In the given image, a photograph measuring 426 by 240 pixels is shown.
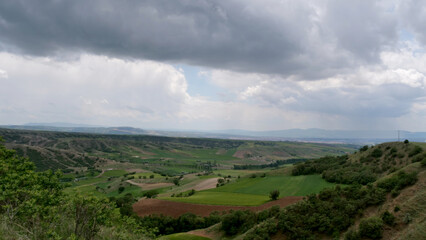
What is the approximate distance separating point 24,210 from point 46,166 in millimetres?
167721

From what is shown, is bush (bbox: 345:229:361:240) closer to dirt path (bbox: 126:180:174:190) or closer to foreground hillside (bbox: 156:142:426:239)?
foreground hillside (bbox: 156:142:426:239)

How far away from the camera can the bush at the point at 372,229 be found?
2645 cm

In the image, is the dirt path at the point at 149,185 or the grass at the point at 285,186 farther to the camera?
the dirt path at the point at 149,185

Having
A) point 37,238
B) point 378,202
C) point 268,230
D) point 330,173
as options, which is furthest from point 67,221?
point 330,173

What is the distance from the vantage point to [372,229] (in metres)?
26.8

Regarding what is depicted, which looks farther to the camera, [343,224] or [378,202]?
[378,202]

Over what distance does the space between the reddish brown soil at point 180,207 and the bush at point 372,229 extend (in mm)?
29798

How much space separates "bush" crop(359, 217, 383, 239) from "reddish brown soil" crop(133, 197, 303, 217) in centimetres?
2980

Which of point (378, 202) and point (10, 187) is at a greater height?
point (10, 187)

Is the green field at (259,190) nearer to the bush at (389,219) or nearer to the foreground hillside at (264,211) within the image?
the foreground hillside at (264,211)

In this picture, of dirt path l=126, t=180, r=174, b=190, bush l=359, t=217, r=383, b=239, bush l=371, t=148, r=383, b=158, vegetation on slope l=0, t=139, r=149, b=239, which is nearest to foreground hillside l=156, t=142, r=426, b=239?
bush l=359, t=217, r=383, b=239

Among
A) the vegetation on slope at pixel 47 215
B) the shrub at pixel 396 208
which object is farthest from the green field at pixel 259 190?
the vegetation on slope at pixel 47 215

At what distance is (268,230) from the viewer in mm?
33656

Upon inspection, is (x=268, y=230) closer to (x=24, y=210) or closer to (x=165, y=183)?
(x=24, y=210)
